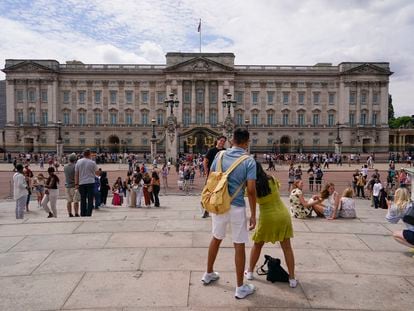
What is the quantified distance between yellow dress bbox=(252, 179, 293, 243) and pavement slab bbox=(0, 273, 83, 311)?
2.70 meters

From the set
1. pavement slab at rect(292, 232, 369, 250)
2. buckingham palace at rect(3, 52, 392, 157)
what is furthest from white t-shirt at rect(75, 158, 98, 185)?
buckingham palace at rect(3, 52, 392, 157)

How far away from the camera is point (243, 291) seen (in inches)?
187

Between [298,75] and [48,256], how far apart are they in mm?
69489

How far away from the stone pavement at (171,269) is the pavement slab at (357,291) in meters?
0.01

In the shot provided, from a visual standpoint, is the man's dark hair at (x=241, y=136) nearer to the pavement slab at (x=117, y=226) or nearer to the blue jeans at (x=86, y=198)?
the pavement slab at (x=117, y=226)

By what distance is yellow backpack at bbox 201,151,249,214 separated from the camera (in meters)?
4.74

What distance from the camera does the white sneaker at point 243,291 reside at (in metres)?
4.72

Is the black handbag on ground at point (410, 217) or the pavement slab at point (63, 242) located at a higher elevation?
the black handbag on ground at point (410, 217)

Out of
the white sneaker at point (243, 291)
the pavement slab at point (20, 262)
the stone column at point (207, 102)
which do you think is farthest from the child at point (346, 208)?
the stone column at point (207, 102)

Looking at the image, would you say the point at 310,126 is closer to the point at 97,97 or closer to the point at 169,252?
the point at 97,97

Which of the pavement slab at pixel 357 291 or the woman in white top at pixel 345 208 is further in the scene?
the woman in white top at pixel 345 208

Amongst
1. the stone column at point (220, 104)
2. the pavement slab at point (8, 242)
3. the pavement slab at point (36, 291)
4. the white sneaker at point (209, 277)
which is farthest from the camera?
the stone column at point (220, 104)

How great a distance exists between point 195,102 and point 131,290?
66.2m

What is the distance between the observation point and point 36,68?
6762 centimetres
